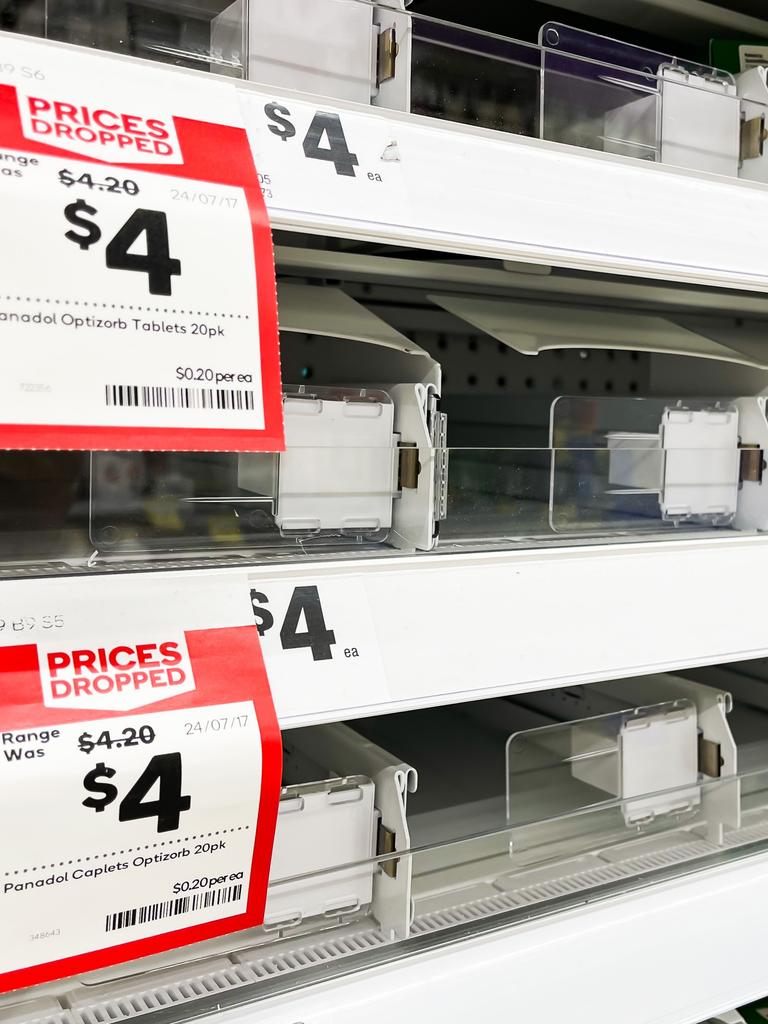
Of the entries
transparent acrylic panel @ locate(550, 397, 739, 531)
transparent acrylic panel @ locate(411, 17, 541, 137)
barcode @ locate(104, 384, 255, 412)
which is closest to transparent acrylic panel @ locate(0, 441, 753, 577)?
transparent acrylic panel @ locate(550, 397, 739, 531)

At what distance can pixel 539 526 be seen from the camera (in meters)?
0.90

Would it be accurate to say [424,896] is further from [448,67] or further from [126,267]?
[448,67]

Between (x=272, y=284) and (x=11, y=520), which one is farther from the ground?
(x=272, y=284)

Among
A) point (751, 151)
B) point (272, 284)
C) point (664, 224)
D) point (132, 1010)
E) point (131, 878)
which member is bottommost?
point (132, 1010)

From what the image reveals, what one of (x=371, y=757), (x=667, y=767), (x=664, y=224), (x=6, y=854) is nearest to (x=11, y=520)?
(x=6, y=854)

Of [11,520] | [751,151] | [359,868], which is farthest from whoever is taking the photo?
[751,151]

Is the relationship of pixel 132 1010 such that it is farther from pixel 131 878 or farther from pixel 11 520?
pixel 11 520

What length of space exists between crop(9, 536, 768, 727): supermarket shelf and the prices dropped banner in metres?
0.02

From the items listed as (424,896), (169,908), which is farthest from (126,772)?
(424,896)

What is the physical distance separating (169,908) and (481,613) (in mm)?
329

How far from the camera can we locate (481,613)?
0.80 m

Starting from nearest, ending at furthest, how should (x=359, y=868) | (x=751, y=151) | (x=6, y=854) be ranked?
(x=6, y=854), (x=359, y=868), (x=751, y=151)

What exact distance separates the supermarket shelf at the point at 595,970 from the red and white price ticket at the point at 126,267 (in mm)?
454

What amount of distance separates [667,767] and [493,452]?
470mm
